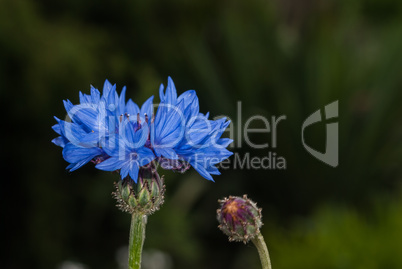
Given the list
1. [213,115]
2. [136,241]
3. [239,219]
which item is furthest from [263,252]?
[213,115]

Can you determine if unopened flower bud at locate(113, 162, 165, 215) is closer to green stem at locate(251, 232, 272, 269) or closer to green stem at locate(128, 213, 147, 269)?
green stem at locate(128, 213, 147, 269)

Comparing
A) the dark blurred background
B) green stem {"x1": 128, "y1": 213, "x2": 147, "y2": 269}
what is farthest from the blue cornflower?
the dark blurred background

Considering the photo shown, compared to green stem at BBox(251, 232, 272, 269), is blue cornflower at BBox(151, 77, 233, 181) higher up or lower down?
higher up

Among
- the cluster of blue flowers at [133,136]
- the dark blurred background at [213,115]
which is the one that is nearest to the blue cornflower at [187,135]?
the cluster of blue flowers at [133,136]

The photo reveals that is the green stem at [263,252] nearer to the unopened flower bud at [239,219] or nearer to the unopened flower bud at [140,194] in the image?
the unopened flower bud at [239,219]

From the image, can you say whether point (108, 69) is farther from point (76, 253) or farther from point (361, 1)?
point (361, 1)

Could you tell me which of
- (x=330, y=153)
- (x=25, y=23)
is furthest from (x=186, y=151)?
(x=330, y=153)

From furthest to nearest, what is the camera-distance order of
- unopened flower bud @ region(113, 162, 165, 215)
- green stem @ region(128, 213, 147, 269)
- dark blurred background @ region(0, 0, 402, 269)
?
dark blurred background @ region(0, 0, 402, 269), unopened flower bud @ region(113, 162, 165, 215), green stem @ region(128, 213, 147, 269)
